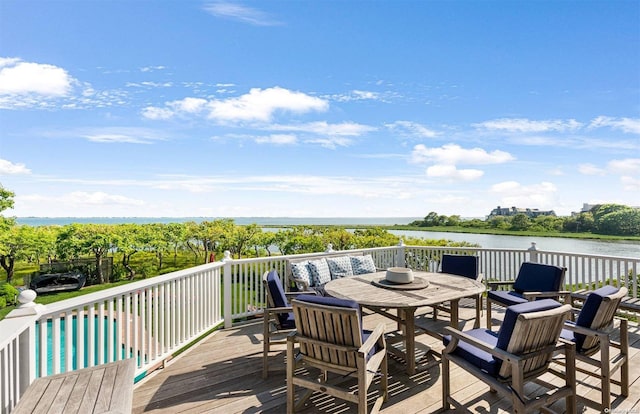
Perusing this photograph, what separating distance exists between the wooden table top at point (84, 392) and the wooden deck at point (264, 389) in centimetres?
91

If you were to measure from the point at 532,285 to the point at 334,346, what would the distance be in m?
3.77

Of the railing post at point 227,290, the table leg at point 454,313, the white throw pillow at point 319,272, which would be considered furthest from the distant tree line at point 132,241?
the table leg at point 454,313

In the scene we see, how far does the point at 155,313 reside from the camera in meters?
3.42

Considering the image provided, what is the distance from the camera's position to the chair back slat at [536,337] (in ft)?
6.77

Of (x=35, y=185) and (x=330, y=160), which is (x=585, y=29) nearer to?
(x=330, y=160)

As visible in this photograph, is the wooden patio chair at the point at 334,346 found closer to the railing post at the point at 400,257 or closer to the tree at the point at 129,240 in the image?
the railing post at the point at 400,257

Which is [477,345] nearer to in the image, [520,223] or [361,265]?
[361,265]

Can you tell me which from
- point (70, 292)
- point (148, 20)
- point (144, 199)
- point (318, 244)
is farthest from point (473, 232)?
point (144, 199)

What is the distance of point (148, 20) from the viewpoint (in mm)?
7117

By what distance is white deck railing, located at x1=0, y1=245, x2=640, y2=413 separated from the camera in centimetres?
196

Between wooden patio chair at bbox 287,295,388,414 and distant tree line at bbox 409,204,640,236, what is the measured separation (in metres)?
16.0

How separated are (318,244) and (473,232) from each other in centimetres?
781

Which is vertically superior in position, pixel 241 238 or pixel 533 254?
pixel 533 254

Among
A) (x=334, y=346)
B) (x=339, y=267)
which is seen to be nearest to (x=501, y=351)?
(x=334, y=346)
